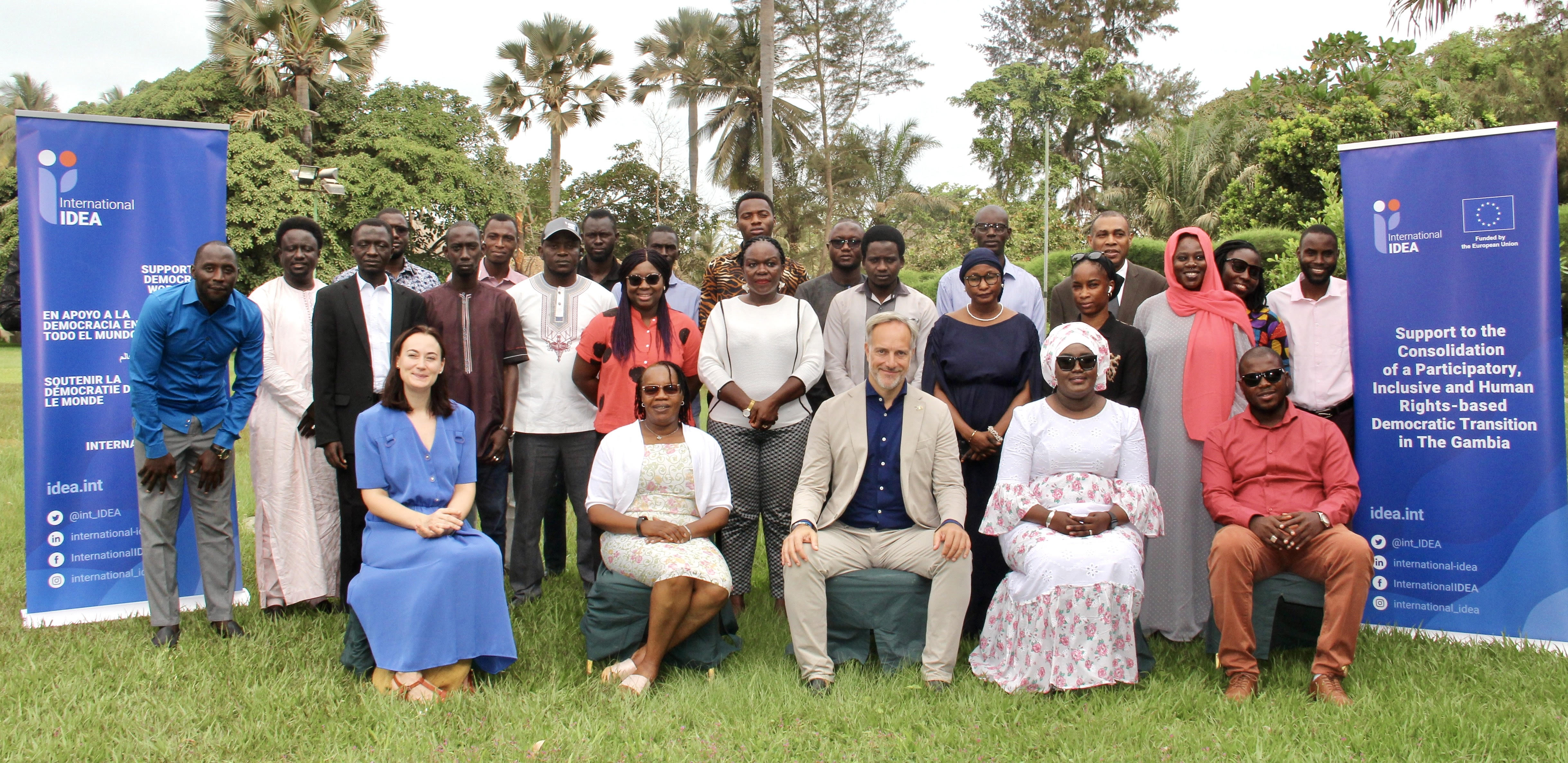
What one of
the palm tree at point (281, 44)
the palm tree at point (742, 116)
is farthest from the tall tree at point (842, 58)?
the palm tree at point (281, 44)

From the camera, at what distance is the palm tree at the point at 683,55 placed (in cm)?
3284

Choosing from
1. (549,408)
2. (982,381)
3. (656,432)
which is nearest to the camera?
(656,432)

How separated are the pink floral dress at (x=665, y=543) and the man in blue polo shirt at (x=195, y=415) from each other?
6.89ft

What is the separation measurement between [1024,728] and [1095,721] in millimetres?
292

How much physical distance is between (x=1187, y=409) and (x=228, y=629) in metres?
5.02

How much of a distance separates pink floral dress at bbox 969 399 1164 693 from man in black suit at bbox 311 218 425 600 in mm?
3215

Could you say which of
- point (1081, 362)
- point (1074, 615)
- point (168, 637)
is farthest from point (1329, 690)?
point (168, 637)

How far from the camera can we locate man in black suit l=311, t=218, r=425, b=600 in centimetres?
527

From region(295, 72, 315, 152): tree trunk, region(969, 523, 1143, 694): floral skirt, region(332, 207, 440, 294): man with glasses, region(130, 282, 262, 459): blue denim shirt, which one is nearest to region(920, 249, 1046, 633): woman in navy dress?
region(969, 523, 1143, 694): floral skirt

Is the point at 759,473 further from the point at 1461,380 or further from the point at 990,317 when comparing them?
the point at 1461,380

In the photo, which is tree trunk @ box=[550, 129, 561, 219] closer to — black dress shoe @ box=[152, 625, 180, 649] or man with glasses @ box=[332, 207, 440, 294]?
man with glasses @ box=[332, 207, 440, 294]

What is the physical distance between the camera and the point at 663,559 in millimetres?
4492

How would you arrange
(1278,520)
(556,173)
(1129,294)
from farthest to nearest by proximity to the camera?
(556,173) → (1129,294) → (1278,520)

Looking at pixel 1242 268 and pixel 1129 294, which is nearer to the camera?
pixel 1242 268
